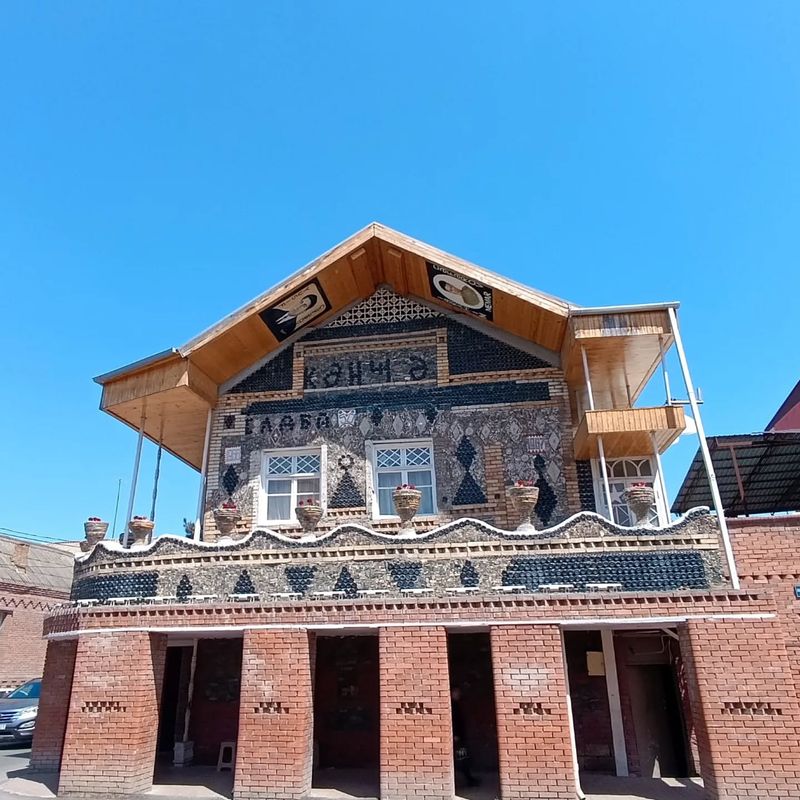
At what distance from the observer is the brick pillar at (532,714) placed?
823cm

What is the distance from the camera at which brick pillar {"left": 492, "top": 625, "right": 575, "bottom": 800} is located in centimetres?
823

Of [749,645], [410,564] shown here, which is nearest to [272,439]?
[410,564]

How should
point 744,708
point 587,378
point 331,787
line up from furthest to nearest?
point 587,378
point 331,787
point 744,708

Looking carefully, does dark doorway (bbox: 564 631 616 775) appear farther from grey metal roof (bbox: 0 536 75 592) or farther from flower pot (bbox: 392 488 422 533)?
grey metal roof (bbox: 0 536 75 592)

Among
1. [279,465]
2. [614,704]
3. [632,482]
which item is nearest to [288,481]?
[279,465]

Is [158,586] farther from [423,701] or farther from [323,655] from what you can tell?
[423,701]

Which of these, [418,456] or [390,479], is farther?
[418,456]

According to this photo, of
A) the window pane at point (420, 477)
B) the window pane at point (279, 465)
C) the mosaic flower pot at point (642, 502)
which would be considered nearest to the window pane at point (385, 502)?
the window pane at point (420, 477)

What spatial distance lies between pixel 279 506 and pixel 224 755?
14.7 feet

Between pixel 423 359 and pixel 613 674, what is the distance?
6.76 meters

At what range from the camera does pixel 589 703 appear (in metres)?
10.8

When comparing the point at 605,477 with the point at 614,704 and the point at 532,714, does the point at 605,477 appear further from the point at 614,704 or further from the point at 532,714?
the point at 532,714

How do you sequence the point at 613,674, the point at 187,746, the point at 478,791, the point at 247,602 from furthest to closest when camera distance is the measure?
the point at 187,746
the point at 613,674
the point at 247,602
the point at 478,791

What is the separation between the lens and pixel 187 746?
1175 centimetres
